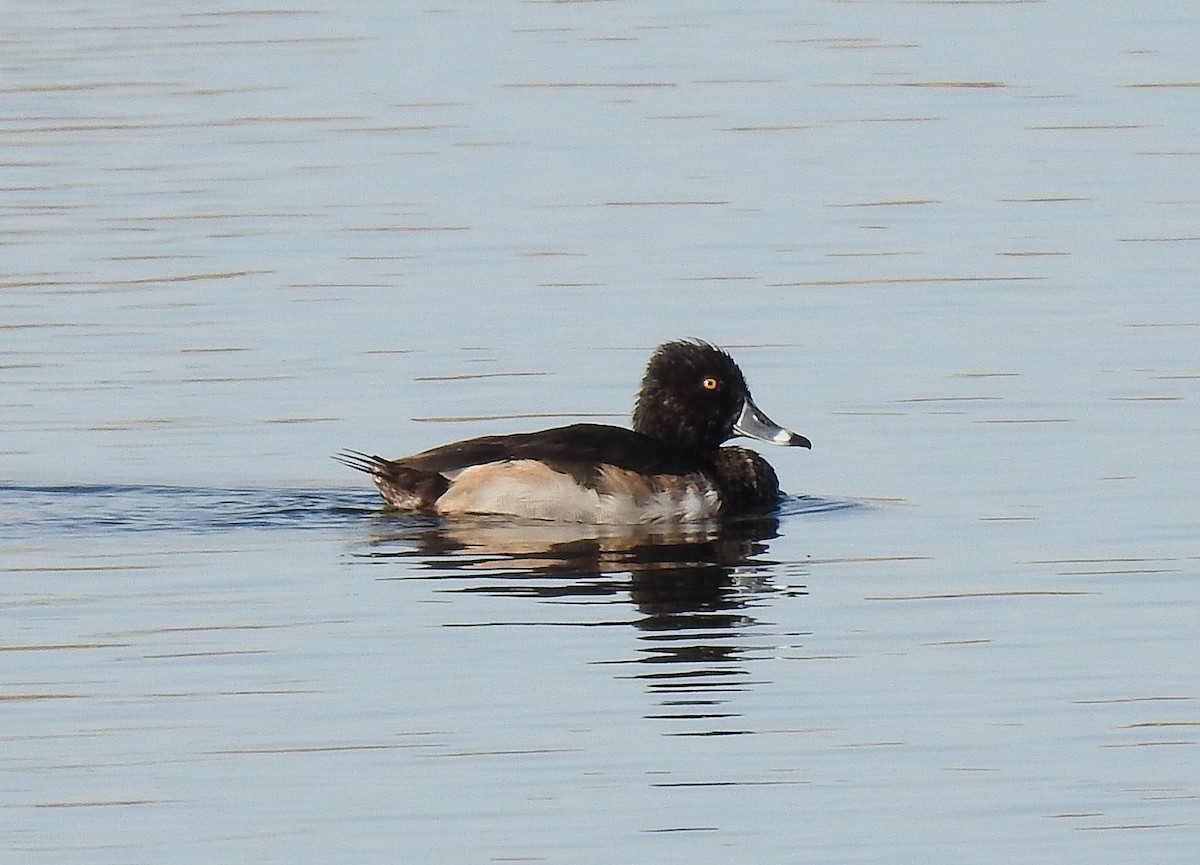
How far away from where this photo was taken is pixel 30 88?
2481cm

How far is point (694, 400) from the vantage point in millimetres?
13820

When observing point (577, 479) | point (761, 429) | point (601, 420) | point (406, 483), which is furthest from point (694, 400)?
point (406, 483)

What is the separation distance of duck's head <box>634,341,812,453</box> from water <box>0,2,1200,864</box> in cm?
45

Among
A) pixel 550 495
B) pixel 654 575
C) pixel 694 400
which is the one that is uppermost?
pixel 694 400

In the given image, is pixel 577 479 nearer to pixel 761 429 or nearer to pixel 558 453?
pixel 558 453

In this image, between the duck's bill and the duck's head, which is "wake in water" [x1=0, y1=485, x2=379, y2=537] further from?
the duck's bill

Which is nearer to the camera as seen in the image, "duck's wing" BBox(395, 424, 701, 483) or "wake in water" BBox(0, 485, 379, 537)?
"wake in water" BBox(0, 485, 379, 537)

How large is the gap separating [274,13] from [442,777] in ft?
74.0

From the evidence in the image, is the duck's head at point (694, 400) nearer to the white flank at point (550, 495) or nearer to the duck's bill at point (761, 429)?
the duck's bill at point (761, 429)

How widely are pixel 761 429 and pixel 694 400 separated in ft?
1.15

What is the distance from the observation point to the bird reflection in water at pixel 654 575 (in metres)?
9.80

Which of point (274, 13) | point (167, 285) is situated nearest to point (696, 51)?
point (274, 13)

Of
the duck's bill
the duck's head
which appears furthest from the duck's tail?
the duck's bill

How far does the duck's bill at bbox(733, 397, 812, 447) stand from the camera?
533 inches
